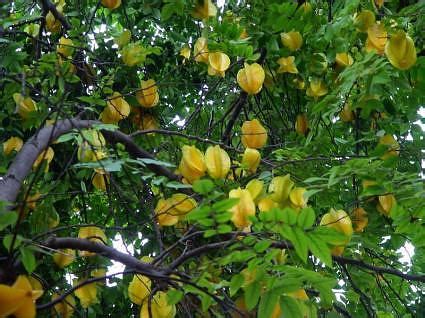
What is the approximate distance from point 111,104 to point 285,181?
106 centimetres

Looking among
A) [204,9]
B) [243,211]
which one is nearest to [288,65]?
[204,9]

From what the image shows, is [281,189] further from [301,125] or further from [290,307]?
[301,125]

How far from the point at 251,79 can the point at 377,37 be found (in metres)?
0.59

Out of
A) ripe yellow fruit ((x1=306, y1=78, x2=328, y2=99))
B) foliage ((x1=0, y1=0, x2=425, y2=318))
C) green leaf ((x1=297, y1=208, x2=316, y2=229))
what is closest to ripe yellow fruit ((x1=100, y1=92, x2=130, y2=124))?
foliage ((x1=0, y1=0, x2=425, y2=318))

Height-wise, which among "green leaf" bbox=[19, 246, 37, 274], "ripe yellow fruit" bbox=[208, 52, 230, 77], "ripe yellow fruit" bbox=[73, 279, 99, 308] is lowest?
"green leaf" bbox=[19, 246, 37, 274]

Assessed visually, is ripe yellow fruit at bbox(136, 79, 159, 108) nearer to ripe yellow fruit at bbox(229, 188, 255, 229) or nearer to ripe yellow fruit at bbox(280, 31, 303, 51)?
ripe yellow fruit at bbox(280, 31, 303, 51)

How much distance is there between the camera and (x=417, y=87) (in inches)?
97.3

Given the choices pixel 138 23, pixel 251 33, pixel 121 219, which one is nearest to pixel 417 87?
pixel 251 33

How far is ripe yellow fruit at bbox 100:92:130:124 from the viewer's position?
2.70 metres

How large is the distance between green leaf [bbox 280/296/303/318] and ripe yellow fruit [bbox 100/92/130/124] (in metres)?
1.40

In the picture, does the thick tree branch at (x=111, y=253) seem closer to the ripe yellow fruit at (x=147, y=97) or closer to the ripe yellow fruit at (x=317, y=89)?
the ripe yellow fruit at (x=147, y=97)

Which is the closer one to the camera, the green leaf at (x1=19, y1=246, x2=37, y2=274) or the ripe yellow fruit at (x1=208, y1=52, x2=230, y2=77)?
the green leaf at (x1=19, y1=246, x2=37, y2=274)

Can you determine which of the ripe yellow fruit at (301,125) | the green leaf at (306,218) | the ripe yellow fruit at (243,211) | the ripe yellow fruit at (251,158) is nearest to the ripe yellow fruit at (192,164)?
the ripe yellow fruit at (251,158)

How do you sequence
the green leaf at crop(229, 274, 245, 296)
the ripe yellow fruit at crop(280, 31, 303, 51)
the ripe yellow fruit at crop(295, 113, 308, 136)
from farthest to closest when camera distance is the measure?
the ripe yellow fruit at crop(295, 113, 308, 136), the ripe yellow fruit at crop(280, 31, 303, 51), the green leaf at crop(229, 274, 245, 296)
